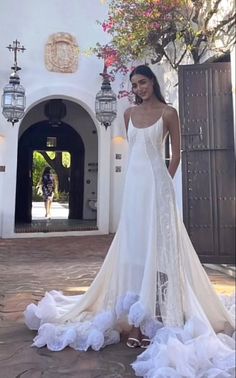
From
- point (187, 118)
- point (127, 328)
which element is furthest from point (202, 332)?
point (187, 118)

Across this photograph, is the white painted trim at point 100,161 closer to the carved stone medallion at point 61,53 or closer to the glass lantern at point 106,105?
the carved stone medallion at point 61,53

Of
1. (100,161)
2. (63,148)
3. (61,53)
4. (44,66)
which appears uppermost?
(61,53)

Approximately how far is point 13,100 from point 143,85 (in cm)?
497

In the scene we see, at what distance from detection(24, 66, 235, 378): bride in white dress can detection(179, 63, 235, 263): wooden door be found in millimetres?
168

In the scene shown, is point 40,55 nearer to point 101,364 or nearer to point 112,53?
point 112,53

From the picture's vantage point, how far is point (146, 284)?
1.69 m

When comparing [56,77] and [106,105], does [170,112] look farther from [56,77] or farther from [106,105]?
[56,77]

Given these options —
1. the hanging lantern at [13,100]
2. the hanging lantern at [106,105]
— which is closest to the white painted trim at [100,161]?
the hanging lantern at [13,100]

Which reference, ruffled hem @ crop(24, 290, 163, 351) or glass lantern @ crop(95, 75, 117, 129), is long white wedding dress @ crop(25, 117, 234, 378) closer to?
ruffled hem @ crop(24, 290, 163, 351)

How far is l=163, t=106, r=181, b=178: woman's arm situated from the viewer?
177cm

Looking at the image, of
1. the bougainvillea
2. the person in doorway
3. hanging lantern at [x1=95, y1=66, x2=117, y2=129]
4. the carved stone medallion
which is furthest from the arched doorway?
the bougainvillea

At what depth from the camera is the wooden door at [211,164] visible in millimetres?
862

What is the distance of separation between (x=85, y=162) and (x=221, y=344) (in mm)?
8961

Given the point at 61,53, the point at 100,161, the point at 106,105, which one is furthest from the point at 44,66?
the point at 100,161
